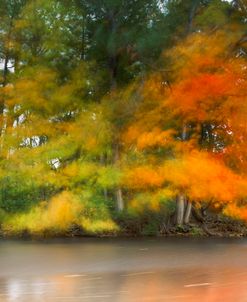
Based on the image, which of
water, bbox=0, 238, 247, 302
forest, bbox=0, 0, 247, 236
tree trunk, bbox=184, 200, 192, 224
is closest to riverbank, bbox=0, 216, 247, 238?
forest, bbox=0, 0, 247, 236

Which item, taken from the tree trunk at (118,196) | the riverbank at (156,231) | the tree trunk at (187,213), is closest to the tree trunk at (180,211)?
the tree trunk at (187,213)

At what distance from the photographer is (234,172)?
21750 mm

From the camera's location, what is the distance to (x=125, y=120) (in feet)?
72.1

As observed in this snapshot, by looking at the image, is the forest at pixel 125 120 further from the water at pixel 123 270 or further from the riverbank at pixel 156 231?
the water at pixel 123 270

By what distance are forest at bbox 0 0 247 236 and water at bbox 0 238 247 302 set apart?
6.84 ft

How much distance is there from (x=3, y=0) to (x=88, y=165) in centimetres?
776

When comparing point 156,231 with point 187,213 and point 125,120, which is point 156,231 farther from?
point 125,120

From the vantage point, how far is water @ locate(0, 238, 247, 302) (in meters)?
9.71

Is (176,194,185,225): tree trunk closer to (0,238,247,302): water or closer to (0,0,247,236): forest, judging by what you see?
(0,0,247,236): forest

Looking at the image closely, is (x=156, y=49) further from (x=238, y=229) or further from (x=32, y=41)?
(x=238, y=229)

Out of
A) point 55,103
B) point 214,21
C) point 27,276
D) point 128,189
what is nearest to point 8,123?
point 55,103

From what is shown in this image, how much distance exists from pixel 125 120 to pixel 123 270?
31.8ft

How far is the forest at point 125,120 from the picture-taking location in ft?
70.6

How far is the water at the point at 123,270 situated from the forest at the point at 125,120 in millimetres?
2085
